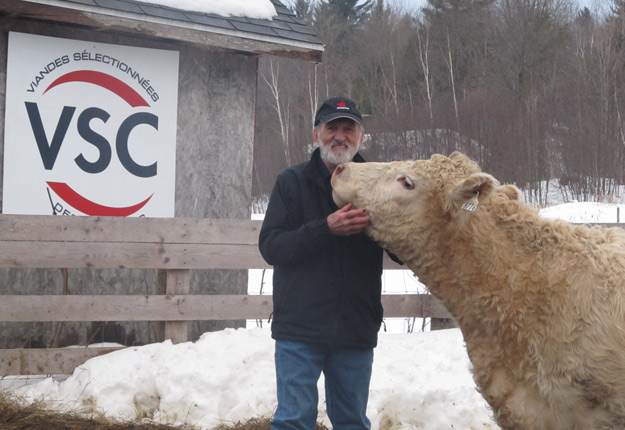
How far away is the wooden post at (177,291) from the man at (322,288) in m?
2.85

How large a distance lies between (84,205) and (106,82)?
1.22 meters

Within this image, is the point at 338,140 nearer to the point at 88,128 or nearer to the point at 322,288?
the point at 322,288

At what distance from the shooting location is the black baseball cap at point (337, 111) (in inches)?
147

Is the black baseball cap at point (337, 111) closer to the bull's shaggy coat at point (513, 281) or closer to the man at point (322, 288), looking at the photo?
the man at point (322, 288)

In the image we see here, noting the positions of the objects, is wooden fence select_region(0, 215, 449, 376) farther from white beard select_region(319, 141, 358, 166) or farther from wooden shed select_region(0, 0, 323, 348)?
white beard select_region(319, 141, 358, 166)

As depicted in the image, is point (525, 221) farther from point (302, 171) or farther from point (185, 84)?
point (185, 84)

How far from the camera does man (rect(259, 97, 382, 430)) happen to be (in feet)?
11.5

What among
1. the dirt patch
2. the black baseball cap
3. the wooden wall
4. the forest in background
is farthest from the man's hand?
the forest in background

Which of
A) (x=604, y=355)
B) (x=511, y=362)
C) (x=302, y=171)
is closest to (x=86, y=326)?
(x=302, y=171)

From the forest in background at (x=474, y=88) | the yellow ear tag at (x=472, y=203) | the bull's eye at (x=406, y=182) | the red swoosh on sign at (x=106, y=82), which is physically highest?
the forest in background at (x=474, y=88)

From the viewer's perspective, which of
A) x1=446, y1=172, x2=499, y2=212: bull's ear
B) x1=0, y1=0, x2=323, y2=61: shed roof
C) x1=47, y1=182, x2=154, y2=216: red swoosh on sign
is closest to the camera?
x1=446, y1=172, x2=499, y2=212: bull's ear

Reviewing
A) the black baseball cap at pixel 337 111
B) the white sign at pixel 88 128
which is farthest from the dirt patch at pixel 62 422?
the black baseball cap at pixel 337 111

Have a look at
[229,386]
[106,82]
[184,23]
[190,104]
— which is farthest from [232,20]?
[229,386]

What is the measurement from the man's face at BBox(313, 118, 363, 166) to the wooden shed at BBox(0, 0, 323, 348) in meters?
3.37
